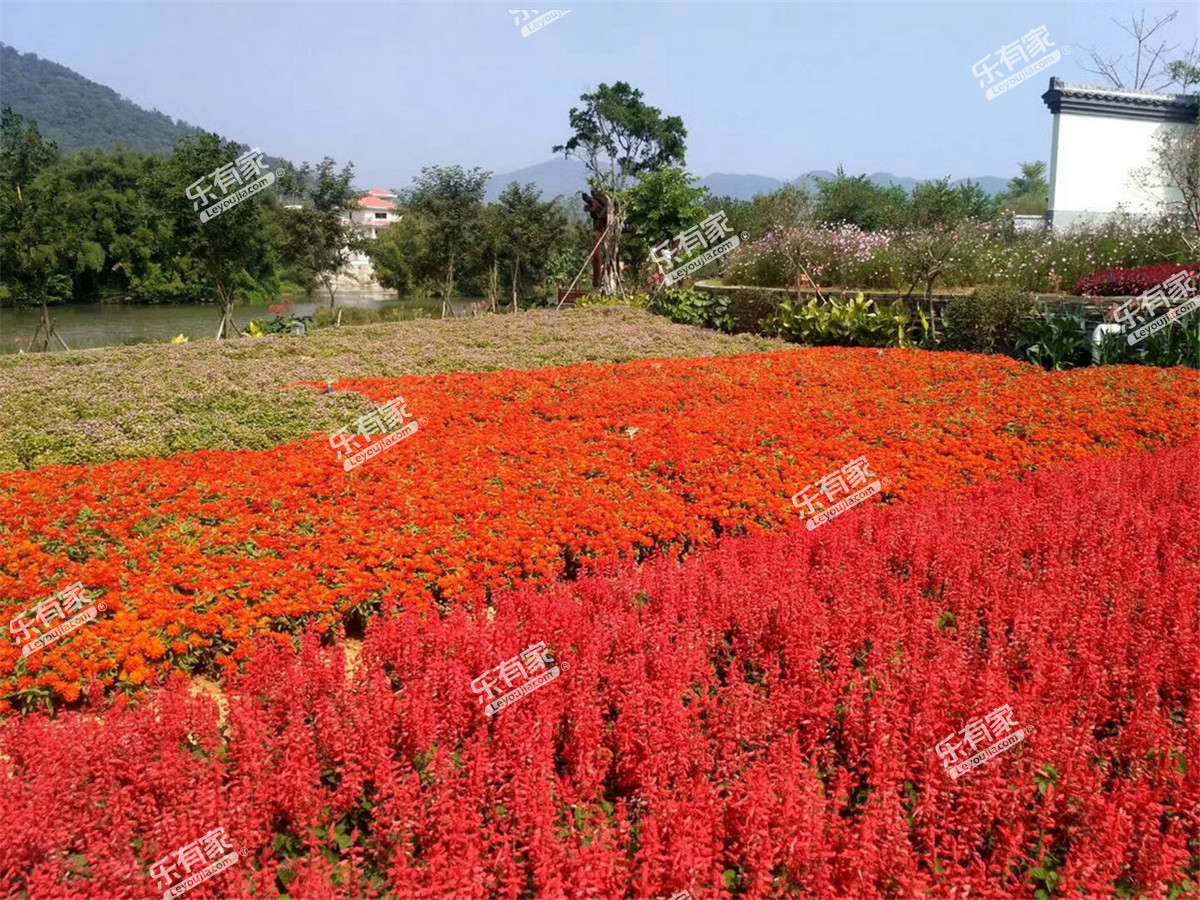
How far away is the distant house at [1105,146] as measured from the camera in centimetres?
1623

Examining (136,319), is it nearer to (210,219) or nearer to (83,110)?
(210,219)

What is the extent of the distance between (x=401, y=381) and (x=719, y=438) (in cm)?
375

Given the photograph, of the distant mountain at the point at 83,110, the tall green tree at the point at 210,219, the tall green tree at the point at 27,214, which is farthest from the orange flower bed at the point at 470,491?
the distant mountain at the point at 83,110

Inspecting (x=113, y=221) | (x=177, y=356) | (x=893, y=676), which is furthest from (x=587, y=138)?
(x=893, y=676)

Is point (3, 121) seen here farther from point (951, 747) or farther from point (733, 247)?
point (951, 747)

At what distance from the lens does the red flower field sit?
2.06 metres

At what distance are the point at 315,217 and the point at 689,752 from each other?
58.2 ft

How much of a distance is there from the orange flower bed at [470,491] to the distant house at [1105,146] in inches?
365

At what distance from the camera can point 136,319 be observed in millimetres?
27938

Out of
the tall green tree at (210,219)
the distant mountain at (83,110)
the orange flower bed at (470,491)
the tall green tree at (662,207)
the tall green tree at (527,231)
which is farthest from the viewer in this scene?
the distant mountain at (83,110)

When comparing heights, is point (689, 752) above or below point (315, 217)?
below

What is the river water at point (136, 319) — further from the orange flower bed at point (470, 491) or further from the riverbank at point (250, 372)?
the orange flower bed at point (470, 491)

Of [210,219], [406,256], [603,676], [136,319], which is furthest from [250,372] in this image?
[136,319]

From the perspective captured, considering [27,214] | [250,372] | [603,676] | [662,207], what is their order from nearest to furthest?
[603,676] < [250,372] < [27,214] < [662,207]
